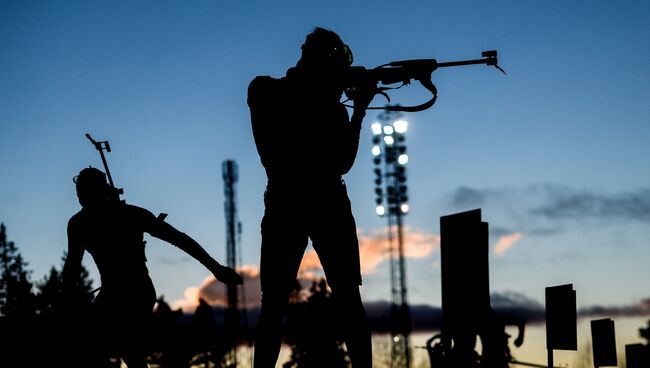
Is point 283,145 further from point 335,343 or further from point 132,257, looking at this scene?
point 335,343

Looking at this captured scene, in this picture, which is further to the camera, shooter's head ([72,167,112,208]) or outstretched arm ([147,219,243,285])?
shooter's head ([72,167,112,208])

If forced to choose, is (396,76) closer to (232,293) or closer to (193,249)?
(193,249)

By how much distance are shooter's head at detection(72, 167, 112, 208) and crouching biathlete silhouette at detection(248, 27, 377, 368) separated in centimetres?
198

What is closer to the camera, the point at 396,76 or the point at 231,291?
the point at 396,76

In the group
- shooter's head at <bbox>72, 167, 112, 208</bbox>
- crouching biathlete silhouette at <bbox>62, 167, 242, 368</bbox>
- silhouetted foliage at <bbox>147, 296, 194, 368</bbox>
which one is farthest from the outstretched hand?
silhouetted foliage at <bbox>147, 296, 194, 368</bbox>

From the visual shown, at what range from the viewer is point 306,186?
578 cm

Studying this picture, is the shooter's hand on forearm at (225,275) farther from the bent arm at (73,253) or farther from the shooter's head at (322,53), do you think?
the shooter's head at (322,53)

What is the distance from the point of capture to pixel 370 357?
18.4ft

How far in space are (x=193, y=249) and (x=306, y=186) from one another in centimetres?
148

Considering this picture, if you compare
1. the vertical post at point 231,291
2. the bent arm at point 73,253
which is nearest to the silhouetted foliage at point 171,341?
the vertical post at point 231,291

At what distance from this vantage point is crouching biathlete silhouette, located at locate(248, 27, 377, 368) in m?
5.72

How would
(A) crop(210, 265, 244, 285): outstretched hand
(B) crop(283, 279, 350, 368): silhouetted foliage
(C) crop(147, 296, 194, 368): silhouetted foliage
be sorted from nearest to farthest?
1. (A) crop(210, 265, 244, 285): outstretched hand
2. (B) crop(283, 279, 350, 368): silhouetted foliage
3. (C) crop(147, 296, 194, 368): silhouetted foliage

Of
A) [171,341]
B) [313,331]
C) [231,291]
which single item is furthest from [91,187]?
[171,341]

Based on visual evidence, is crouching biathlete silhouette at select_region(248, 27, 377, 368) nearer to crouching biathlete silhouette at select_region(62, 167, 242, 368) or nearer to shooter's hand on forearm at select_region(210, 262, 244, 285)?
shooter's hand on forearm at select_region(210, 262, 244, 285)
